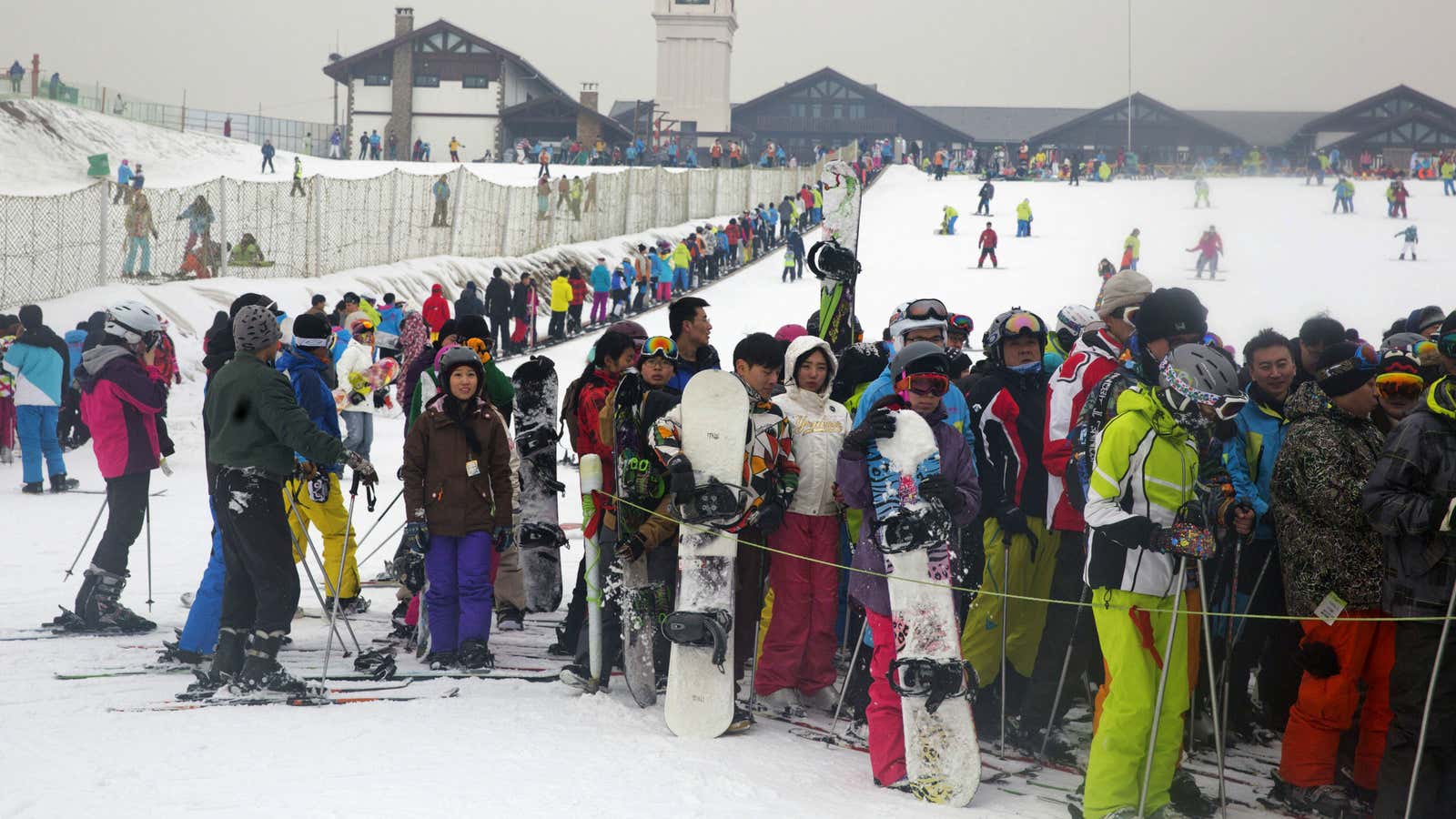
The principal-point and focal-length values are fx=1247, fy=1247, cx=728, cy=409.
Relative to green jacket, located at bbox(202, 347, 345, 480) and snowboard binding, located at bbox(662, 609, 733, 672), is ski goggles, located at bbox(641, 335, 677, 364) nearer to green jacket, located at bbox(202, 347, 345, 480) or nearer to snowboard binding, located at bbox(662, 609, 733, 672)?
snowboard binding, located at bbox(662, 609, 733, 672)

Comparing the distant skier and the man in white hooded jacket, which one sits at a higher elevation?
the distant skier

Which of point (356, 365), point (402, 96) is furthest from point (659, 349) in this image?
point (402, 96)

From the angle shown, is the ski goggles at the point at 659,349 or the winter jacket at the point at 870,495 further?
the ski goggles at the point at 659,349

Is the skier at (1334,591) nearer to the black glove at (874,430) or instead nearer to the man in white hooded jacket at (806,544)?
the black glove at (874,430)

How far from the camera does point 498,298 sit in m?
21.0

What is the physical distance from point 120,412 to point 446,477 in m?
2.01

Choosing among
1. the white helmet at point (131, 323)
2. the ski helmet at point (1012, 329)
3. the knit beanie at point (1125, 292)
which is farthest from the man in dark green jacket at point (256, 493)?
the knit beanie at point (1125, 292)

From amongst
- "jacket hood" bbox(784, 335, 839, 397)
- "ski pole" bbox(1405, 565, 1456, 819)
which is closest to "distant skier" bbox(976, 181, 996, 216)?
"jacket hood" bbox(784, 335, 839, 397)

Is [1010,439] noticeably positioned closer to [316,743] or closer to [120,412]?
[316,743]

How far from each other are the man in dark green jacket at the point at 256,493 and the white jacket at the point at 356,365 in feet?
12.2

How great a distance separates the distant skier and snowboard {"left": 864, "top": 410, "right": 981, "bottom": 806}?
3490 cm

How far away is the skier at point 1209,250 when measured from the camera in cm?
2595

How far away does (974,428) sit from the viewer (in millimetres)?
5512

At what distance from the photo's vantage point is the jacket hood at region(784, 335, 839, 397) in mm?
5176
